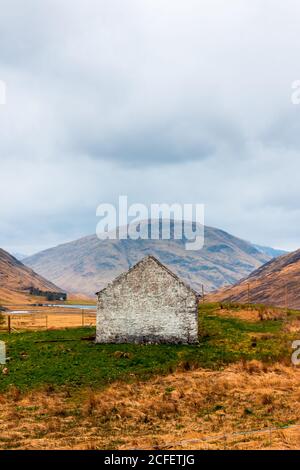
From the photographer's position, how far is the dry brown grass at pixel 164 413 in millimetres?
16547

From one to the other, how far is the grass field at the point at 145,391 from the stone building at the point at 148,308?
1.71 m

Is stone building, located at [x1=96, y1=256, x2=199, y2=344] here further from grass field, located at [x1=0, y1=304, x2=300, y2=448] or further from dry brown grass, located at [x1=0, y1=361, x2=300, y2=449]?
dry brown grass, located at [x1=0, y1=361, x2=300, y2=449]

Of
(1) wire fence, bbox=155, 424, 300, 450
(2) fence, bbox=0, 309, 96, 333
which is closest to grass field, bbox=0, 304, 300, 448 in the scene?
(1) wire fence, bbox=155, 424, 300, 450

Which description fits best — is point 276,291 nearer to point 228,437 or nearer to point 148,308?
point 148,308

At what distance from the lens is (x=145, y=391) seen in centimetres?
2533

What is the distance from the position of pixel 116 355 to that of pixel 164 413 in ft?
46.5

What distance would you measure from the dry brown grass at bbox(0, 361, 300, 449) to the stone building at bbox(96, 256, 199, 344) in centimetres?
1084

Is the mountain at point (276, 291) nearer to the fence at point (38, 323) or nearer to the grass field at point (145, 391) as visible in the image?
the fence at point (38, 323)

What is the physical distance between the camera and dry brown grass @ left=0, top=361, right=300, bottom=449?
54.3 feet

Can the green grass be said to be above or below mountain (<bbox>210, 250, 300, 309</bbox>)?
below

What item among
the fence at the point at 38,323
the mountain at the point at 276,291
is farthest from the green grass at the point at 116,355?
the mountain at the point at 276,291

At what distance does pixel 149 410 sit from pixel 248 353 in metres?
15.5

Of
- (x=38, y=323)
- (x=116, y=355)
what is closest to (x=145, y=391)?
(x=116, y=355)
